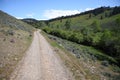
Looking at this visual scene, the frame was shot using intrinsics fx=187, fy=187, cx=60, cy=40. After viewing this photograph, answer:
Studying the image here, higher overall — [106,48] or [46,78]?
[46,78]

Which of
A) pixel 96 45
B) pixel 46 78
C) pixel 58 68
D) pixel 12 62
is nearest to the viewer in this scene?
pixel 46 78

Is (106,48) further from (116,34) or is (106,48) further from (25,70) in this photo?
(25,70)

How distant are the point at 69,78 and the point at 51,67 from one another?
12.7ft

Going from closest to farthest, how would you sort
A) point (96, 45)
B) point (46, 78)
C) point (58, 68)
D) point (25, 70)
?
point (46, 78), point (25, 70), point (58, 68), point (96, 45)

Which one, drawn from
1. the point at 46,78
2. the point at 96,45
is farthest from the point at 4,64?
the point at 96,45

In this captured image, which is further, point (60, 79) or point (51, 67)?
point (51, 67)

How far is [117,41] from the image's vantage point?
176ft

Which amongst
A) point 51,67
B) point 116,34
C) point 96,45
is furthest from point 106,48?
point 51,67

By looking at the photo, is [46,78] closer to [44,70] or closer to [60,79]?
[60,79]

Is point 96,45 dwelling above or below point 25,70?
below

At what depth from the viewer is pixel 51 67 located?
19719 mm

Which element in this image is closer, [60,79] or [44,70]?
[60,79]

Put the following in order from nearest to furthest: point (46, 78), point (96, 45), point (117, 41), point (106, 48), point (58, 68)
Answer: point (46, 78)
point (58, 68)
point (117, 41)
point (106, 48)
point (96, 45)

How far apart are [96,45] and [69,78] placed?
65.2 meters
